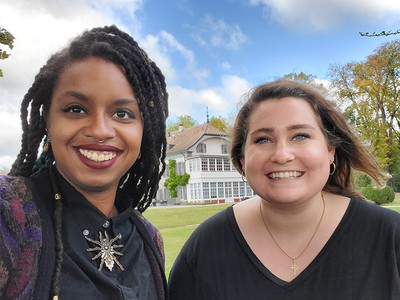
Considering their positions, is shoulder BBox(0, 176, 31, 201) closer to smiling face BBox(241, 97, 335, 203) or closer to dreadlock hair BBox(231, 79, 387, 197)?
smiling face BBox(241, 97, 335, 203)

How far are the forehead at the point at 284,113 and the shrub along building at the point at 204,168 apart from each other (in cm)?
3495

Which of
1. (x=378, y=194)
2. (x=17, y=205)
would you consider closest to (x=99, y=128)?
(x=17, y=205)

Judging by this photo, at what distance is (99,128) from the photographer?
1.71 metres

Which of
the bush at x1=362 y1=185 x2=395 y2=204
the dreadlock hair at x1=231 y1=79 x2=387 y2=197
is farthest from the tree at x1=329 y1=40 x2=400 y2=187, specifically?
the dreadlock hair at x1=231 y1=79 x2=387 y2=197

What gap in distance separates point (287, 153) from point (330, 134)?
1.51ft

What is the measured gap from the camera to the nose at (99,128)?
5.60 ft

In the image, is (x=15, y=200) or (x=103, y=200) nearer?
(x=15, y=200)

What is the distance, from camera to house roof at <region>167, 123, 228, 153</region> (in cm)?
3806

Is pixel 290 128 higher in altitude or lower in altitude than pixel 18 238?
higher

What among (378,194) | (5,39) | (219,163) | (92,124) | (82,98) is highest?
(219,163)

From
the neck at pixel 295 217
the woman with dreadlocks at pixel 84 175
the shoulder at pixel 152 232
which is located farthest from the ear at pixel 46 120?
the neck at pixel 295 217

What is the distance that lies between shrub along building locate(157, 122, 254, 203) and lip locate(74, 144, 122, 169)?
116 feet

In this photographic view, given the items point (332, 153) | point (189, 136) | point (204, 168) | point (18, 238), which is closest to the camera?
point (18, 238)

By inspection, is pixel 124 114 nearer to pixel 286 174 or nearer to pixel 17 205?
pixel 17 205
